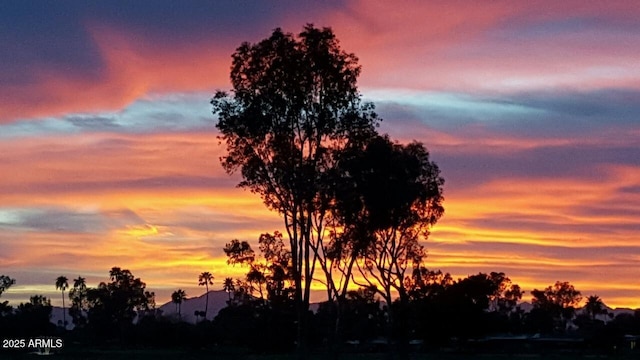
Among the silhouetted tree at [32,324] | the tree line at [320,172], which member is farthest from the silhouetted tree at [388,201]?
the silhouetted tree at [32,324]

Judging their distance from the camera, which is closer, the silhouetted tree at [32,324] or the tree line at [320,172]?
the tree line at [320,172]

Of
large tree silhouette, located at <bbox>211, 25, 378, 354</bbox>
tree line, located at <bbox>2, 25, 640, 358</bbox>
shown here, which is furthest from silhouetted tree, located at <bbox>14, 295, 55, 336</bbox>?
large tree silhouette, located at <bbox>211, 25, 378, 354</bbox>

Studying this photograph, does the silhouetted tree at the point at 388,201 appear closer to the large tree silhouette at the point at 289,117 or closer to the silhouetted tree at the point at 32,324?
the large tree silhouette at the point at 289,117

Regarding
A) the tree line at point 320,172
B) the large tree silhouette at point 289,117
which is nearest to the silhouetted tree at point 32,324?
the tree line at point 320,172

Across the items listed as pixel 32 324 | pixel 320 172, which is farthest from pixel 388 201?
pixel 32 324

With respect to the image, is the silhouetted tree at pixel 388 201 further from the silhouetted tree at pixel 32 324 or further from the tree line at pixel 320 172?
the silhouetted tree at pixel 32 324

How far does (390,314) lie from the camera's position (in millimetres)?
95938

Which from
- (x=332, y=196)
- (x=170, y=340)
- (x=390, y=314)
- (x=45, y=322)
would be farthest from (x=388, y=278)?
(x=45, y=322)

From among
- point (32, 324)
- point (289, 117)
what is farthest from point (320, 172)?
point (32, 324)

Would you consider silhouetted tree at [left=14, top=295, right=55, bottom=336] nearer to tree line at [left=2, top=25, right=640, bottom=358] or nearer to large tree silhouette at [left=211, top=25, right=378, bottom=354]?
tree line at [left=2, top=25, right=640, bottom=358]

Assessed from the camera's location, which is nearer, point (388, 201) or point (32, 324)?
point (388, 201)

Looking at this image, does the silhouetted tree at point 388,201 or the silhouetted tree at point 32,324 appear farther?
the silhouetted tree at point 32,324

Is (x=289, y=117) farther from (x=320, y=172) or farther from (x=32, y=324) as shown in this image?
(x=32, y=324)

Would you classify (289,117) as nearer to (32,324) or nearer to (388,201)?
(388,201)
